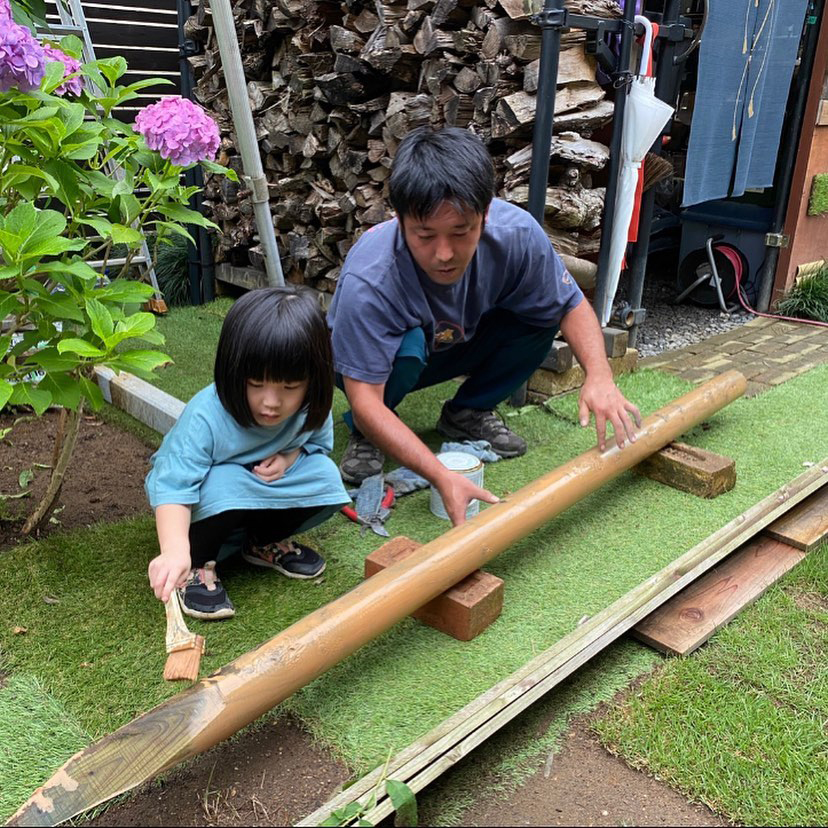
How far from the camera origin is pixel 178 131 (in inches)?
73.1

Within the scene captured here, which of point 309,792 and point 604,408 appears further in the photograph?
point 604,408

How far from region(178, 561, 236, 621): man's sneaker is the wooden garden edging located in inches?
27.0

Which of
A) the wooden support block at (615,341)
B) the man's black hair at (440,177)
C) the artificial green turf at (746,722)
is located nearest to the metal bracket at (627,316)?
the wooden support block at (615,341)

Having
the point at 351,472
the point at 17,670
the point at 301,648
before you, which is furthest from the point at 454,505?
the point at 17,670

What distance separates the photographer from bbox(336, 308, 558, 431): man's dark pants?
8.80ft

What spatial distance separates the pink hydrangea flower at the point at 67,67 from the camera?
1886 millimetres

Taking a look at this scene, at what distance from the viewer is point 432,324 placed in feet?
7.97

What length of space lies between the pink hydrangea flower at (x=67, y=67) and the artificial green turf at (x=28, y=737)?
139 centimetres

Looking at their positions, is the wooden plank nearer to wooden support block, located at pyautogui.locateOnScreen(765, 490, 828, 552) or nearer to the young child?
the young child

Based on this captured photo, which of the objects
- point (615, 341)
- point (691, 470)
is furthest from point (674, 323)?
point (691, 470)

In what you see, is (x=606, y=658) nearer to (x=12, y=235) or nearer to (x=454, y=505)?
(x=454, y=505)

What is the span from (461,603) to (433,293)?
A: 0.99m

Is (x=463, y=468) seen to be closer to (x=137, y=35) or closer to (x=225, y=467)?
(x=225, y=467)

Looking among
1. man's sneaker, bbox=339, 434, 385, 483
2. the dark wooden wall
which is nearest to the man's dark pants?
man's sneaker, bbox=339, 434, 385, 483
